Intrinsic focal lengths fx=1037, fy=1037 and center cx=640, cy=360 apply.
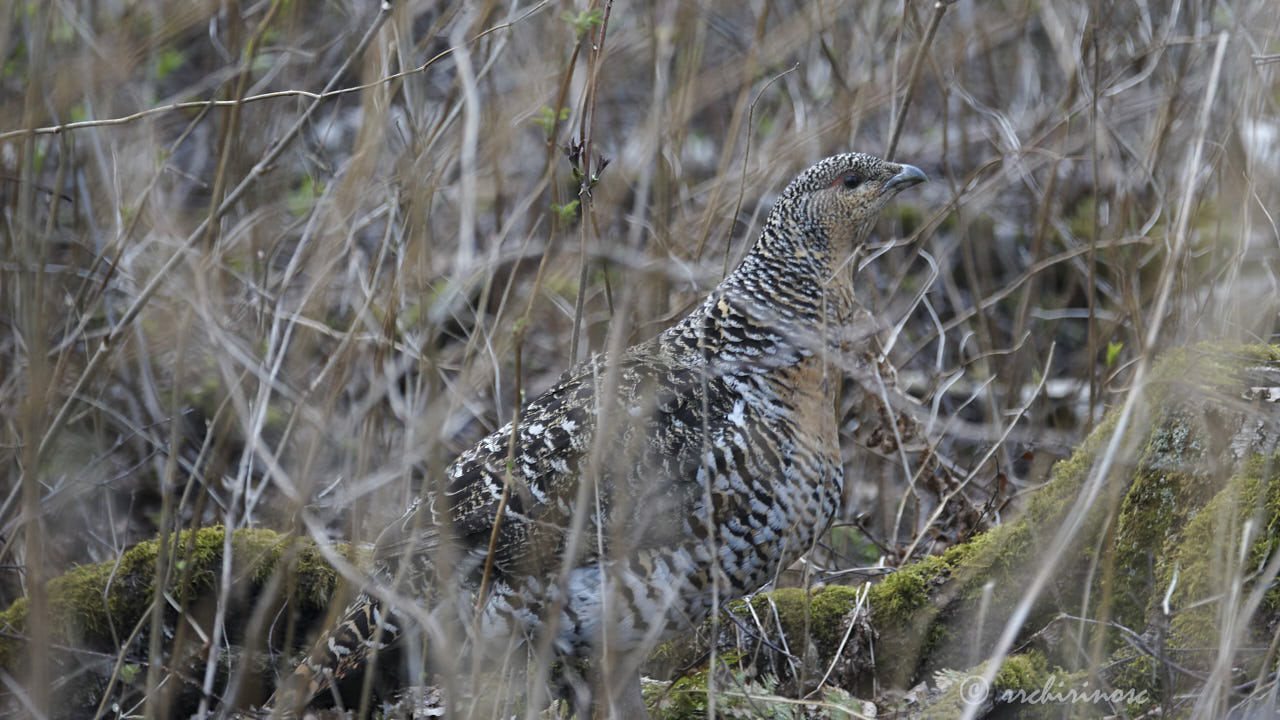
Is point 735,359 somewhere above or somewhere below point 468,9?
below

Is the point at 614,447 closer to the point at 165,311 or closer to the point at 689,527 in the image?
the point at 689,527

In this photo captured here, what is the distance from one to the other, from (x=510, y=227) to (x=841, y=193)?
1361 mm

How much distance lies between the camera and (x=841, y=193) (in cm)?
393

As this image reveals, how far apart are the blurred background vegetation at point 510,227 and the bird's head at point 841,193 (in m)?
0.28

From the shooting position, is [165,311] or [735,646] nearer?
[735,646]

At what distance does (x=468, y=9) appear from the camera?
415 centimetres

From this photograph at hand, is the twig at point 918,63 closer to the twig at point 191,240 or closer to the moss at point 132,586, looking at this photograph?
the twig at point 191,240

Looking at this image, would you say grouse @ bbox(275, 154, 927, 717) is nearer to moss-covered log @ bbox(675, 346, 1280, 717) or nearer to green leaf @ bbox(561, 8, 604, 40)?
moss-covered log @ bbox(675, 346, 1280, 717)

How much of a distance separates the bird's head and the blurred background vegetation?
0.28 m

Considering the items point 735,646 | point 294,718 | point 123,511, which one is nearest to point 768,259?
point 735,646

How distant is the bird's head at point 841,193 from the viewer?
390 centimetres

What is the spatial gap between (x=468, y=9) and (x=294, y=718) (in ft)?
9.13

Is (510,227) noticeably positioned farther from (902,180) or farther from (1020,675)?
(1020,675)

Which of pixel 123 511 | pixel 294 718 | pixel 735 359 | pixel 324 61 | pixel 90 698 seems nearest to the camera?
pixel 294 718
